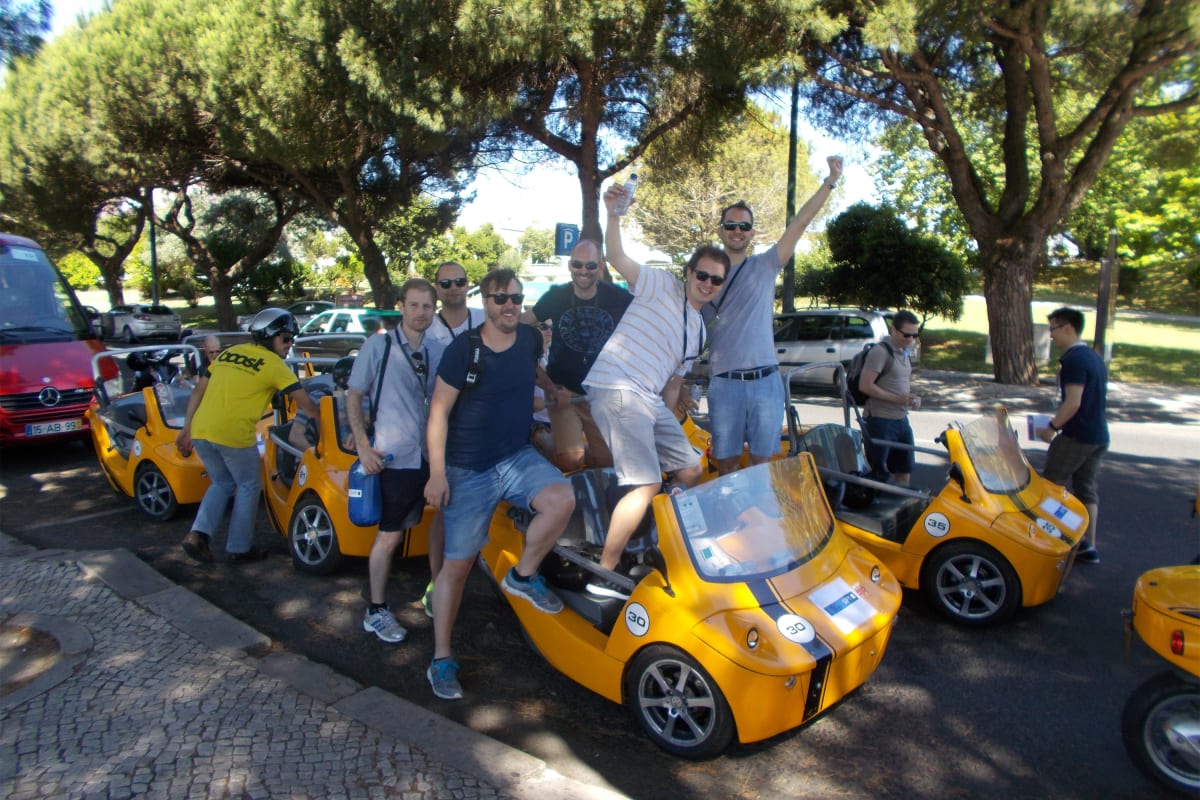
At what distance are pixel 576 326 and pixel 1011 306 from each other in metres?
12.2

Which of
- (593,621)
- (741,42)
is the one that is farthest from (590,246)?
(741,42)

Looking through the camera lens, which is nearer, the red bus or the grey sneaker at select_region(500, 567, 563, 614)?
the grey sneaker at select_region(500, 567, 563, 614)

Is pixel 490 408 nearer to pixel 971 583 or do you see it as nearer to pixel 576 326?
pixel 576 326

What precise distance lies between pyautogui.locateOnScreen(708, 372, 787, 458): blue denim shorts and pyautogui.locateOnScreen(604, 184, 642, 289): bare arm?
899 millimetres

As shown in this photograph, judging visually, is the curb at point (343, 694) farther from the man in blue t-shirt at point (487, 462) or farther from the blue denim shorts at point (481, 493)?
the blue denim shorts at point (481, 493)

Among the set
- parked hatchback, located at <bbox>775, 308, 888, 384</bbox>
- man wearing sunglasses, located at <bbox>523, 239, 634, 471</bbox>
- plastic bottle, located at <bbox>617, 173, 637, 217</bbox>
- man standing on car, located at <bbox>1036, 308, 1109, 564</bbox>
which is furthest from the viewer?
parked hatchback, located at <bbox>775, 308, 888, 384</bbox>

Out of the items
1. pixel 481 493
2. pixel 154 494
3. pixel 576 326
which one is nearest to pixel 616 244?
pixel 576 326

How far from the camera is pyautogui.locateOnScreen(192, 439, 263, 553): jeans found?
217 inches

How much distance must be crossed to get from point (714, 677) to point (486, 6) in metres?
12.7

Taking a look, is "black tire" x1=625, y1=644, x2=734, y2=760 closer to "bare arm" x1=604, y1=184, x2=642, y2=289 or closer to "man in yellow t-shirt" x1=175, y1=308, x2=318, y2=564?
"bare arm" x1=604, y1=184, x2=642, y2=289

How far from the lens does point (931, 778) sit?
335 centimetres

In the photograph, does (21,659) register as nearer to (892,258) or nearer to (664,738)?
(664,738)

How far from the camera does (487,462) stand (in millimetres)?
3891

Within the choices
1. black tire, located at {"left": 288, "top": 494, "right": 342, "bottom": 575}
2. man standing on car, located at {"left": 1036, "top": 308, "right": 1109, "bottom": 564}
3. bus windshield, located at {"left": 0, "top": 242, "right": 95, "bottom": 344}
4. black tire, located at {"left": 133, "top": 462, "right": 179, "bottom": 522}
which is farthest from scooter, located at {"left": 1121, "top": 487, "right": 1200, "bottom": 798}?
bus windshield, located at {"left": 0, "top": 242, "right": 95, "bottom": 344}
